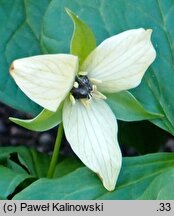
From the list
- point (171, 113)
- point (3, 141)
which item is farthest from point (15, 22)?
point (3, 141)

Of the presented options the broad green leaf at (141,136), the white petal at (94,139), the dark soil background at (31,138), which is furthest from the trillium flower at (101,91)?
the dark soil background at (31,138)

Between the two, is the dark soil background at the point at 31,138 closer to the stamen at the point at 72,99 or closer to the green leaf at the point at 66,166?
the green leaf at the point at 66,166

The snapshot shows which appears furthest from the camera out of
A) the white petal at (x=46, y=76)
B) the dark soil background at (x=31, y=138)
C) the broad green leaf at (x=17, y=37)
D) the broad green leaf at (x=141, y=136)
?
the dark soil background at (x=31, y=138)

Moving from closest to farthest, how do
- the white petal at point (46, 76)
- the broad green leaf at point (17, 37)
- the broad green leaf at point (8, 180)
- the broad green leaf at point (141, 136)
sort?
the white petal at point (46, 76), the broad green leaf at point (8, 180), the broad green leaf at point (17, 37), the broad green leaf at point (141, 136)

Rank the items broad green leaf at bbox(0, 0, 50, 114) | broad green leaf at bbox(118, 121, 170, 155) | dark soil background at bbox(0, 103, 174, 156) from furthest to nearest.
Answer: dark soil background at bbox(0, 103, 174, 156)
broad green leaf at bbox(118, 121, 170, 155)
broad green leaf at bbox(0, 0, 50, 114)

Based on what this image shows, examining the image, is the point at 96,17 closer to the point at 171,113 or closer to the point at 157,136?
the point at 171,113

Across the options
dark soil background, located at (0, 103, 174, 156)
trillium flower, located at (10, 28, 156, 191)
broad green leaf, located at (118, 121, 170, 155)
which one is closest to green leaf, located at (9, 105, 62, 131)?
trillium flower, located at (10, 28, 156, 191)

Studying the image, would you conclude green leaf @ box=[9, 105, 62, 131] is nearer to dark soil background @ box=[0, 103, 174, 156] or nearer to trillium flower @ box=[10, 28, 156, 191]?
trillium flower @ box=[10, 28, 156, 191]
